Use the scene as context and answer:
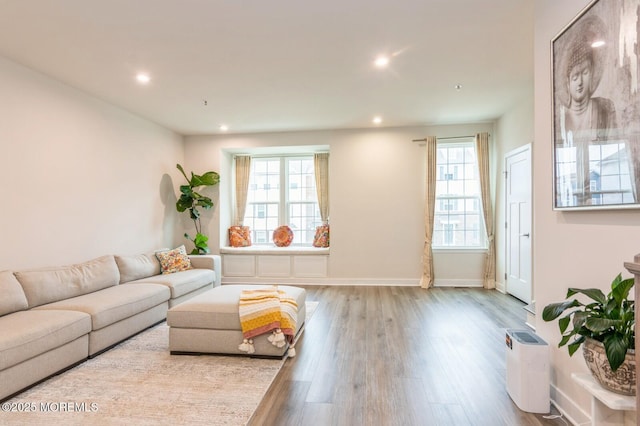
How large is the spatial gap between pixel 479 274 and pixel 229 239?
4685 mm

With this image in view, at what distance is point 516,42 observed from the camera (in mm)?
2660

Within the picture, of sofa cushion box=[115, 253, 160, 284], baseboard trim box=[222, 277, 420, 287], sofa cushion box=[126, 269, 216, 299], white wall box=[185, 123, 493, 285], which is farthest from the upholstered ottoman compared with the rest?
white wall box=[185, 123, 493, 285]

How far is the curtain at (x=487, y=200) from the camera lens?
497cm

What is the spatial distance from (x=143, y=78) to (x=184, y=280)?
8.06ft

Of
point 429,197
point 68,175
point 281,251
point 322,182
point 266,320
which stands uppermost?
point 322,182

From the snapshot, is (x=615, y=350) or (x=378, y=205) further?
(x=378, y=205)

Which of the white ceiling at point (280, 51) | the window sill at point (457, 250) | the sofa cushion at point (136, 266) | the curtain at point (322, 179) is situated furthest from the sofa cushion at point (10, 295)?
the window sill at point (457, 250)

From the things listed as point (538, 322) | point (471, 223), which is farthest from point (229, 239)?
point (538, 322)

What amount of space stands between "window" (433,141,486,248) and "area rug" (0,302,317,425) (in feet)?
12.7

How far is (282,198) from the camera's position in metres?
6.13

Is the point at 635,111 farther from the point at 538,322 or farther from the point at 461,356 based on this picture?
the point at 461,356

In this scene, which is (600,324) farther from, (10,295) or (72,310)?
(10,295)

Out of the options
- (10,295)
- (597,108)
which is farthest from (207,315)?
(597,108)

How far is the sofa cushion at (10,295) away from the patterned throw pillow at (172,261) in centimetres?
171
